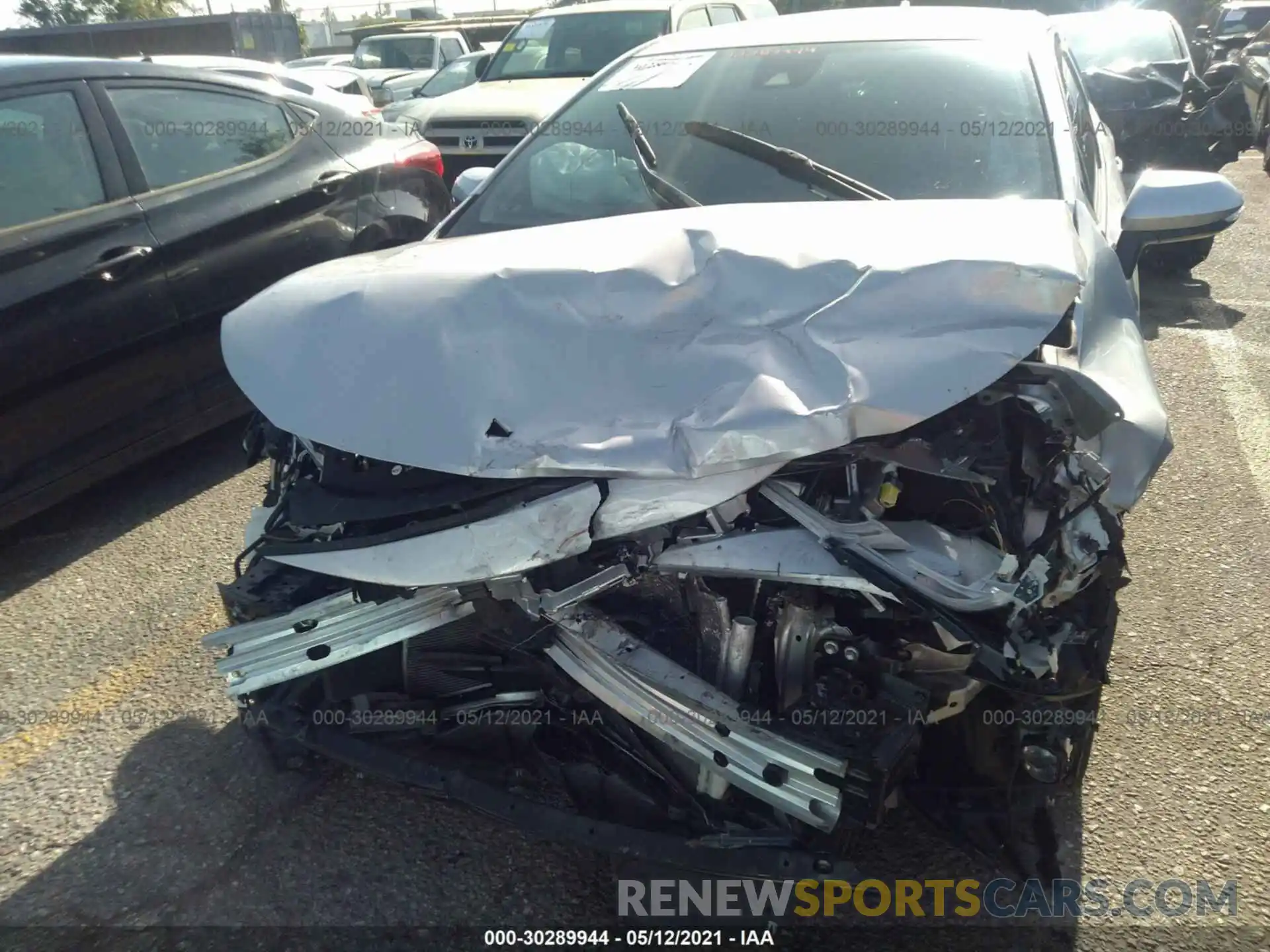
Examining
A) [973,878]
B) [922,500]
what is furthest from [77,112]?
[973,878]

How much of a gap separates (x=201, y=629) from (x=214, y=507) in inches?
Result: 38.0

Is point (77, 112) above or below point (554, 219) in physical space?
above

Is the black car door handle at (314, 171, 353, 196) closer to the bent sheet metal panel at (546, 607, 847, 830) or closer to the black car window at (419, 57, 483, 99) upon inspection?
the bent sheet metal panel at (546, 607, 847, 830)

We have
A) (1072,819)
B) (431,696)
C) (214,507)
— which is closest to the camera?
(431,696)

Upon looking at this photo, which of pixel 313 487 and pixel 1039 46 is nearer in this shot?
pixel 313 487

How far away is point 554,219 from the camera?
3121 mm

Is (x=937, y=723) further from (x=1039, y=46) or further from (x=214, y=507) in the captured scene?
(x=214, y=507)

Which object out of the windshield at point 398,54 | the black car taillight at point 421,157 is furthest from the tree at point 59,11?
the black car taillight at point 421,157

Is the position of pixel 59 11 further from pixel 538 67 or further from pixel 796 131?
pixel 796 131

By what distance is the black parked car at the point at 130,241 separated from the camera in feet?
11.4

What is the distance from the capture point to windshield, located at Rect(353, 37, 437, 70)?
633 inches

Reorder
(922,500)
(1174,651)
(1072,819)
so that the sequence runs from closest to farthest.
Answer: (922,500) → (1072,819) → (1174,651)

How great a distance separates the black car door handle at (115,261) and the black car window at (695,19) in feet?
18.8

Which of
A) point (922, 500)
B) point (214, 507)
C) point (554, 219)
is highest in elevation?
point (554, 219)
